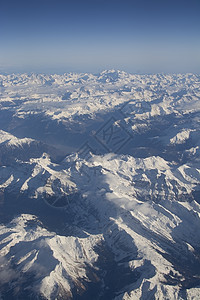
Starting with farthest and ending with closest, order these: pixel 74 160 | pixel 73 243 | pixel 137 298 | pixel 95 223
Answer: pixel 74 160, pixel 95 223, pixel 73 243, pixel 137 298

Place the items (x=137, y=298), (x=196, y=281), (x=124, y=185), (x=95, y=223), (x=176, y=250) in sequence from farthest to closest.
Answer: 1. (x=124, y=185)
2. (x=95, y=223)
3. (x=176, y=250)
4. (x=196, y=281)
5. (x=137, y=298)

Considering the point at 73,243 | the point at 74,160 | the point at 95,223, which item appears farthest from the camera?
the point at 74,160

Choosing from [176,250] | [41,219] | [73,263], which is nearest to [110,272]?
[73,263]

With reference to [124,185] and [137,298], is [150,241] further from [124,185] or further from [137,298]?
[124,185]

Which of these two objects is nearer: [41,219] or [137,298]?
[137,298]

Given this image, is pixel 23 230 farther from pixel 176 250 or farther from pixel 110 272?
pixel 176 250

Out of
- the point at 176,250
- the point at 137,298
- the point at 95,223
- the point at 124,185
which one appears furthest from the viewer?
the point at 124,185

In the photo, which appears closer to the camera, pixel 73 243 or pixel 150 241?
pixel 73 243

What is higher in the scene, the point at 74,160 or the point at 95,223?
the point at 74,160

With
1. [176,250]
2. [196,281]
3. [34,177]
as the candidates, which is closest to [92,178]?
[34,177]
